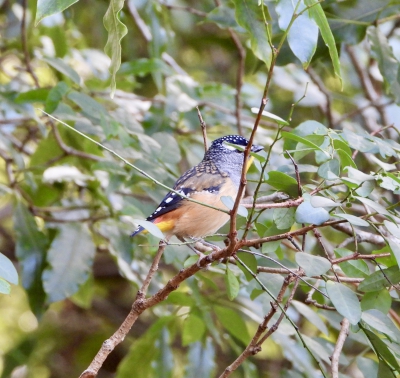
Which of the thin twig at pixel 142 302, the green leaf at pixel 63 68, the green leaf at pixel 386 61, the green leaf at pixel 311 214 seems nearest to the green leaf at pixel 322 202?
the green leaf at pixel 311 214

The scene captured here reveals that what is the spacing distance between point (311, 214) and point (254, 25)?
0.96 m

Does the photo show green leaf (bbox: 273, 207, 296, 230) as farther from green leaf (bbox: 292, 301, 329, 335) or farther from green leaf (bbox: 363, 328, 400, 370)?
green leaf (bbox: 292, 301, 329, 335)

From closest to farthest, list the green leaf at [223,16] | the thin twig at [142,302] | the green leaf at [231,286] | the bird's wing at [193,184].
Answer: the thin twig at [142,302]
the green leaf at [231,286]
the bird's wing at [193,184]
the green leaf at [223,16]

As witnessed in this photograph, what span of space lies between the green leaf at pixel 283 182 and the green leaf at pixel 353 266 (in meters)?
0.22

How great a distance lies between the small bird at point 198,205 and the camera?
2.83 meters

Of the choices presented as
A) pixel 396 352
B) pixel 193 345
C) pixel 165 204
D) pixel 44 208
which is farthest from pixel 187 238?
pixel 396 352

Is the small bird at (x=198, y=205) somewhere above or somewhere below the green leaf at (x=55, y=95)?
below

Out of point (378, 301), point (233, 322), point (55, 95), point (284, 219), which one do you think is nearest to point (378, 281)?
point (378, 301)

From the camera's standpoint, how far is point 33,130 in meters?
4.22

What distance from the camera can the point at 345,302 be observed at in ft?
5.63

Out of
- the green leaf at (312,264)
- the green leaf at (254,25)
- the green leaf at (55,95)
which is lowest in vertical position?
the green leaf at (312,264)

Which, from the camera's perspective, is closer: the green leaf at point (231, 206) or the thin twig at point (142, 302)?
the green leaf at point (231, 206)

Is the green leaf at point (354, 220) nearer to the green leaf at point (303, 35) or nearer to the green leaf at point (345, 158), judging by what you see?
the green leaf at point (345, 158)

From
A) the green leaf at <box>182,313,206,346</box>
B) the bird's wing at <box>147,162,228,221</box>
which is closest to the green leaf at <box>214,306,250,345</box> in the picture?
the green leaf at <box>182,313,206,346</box>
